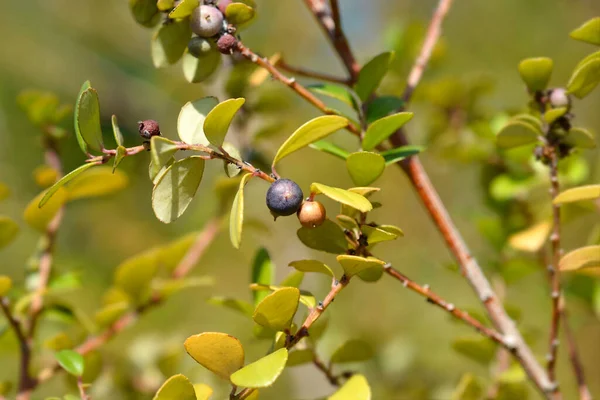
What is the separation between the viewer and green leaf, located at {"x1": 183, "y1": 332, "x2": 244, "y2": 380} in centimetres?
44

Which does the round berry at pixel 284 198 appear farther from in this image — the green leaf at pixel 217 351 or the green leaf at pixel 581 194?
the green leaf at pixel 581 194

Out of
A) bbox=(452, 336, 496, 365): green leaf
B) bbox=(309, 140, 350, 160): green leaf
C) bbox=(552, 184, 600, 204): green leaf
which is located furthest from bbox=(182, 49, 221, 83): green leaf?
bbox=(452, 336, 496, 365): green leaf

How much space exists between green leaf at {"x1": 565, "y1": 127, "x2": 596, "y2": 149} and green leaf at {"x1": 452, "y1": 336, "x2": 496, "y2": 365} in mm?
280

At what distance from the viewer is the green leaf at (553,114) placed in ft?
1.81

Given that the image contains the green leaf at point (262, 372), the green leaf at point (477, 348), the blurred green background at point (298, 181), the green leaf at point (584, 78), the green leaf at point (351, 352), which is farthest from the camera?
the blurred green background at point (298, 181)

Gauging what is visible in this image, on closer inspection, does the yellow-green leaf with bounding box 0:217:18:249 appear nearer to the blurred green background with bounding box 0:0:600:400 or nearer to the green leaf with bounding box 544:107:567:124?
the blurred green background with bounding box 0:0:600:400

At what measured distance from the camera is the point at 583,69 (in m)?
0.52

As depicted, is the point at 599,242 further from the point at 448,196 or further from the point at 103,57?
the point at 103,57

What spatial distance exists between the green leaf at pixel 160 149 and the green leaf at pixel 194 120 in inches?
1.3

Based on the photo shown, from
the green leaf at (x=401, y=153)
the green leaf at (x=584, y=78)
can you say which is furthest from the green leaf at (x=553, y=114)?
the green leaf at (x=401, y=153)

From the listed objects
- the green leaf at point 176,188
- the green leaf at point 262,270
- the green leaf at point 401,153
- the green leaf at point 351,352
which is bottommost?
the green leaf at point 351,352

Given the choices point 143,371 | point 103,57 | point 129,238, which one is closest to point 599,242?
point 143,371

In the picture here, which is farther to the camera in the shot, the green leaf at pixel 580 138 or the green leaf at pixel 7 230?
the green leaf at pixel 7 230

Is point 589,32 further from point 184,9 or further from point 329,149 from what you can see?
point 184,9
